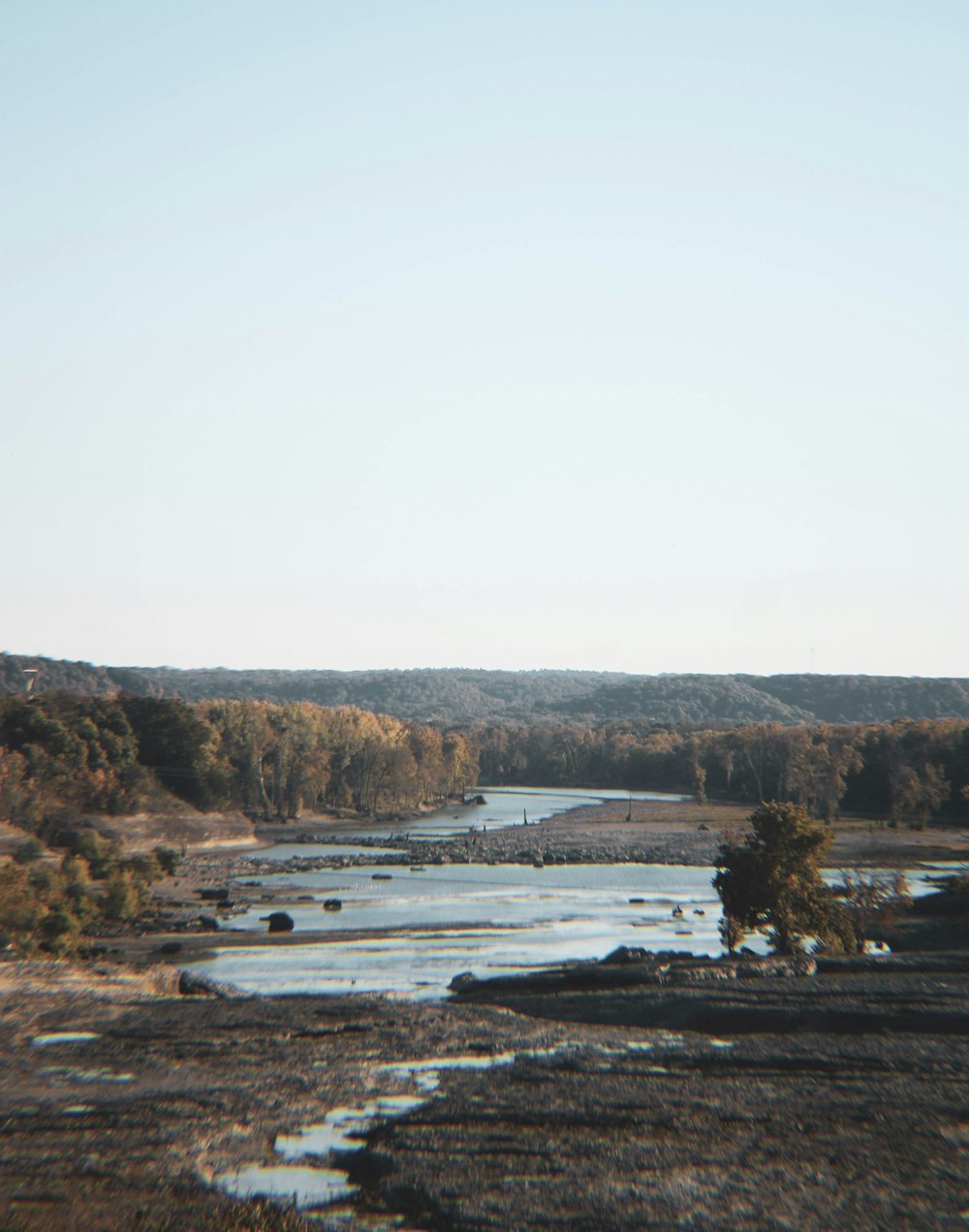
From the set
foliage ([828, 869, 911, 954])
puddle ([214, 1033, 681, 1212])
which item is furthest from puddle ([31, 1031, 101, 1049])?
foliage ([828, 869, 911, 954])

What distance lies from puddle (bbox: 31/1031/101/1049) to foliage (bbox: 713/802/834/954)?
26902 mm

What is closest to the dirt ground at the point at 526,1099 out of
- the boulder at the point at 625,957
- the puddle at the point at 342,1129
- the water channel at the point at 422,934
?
the puddle at the point at 342,1129

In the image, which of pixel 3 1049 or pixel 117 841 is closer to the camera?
pixel 3 1049

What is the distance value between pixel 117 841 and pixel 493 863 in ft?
101

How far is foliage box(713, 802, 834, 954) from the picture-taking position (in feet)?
168

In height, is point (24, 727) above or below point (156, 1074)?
above

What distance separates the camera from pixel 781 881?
169ft

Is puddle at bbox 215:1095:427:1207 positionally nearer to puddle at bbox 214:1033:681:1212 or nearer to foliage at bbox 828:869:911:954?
puddle at bbox 214:1033:681:1212

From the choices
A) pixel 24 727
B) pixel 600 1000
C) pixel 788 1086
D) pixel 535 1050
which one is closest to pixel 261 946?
pixel 600 1000

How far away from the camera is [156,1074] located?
31250 mm

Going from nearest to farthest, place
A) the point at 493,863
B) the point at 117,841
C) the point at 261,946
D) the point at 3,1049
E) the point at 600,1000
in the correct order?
the point at 3,1049 < the point at 600,1000 < the point at 261,946 < the point at 117,841 < the point at 493,863

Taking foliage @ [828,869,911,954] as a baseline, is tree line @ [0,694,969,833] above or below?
above

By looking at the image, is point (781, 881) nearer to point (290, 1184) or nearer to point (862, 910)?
point (862, 910)

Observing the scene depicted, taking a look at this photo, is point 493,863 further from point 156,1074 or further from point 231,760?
point 156,1074
